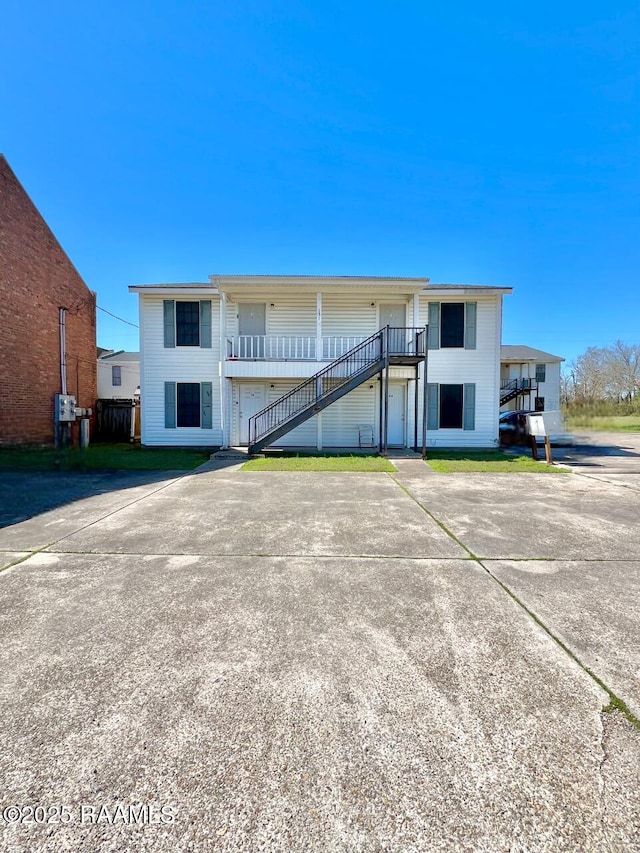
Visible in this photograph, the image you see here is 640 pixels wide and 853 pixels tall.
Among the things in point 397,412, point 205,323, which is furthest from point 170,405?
point 397,412

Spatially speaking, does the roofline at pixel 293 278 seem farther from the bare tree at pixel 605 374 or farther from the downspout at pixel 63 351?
the bare tree at pixel 605 374

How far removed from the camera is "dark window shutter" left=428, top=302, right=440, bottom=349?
43.5 feet

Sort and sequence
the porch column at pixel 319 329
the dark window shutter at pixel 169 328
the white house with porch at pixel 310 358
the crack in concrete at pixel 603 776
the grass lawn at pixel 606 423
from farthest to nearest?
the grass lawn at pixel 606 423 → the dark window shutter at pixel 169 328 → the white house with porch at pixel 310 358 → the porch column at pixel 319 329 → the crack in concrete at pixel 603 776

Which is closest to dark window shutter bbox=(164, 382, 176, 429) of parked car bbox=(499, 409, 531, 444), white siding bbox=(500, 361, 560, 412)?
parked car bbox=(499, 409, 531, 444)

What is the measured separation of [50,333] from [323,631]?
49.8 feet

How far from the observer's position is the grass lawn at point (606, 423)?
1688cm

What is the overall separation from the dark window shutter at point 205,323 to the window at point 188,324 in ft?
0.52

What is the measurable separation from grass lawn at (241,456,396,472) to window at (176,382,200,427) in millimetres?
4110

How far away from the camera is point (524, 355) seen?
2908 centimetres

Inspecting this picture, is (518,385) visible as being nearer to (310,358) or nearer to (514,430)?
(514,430)

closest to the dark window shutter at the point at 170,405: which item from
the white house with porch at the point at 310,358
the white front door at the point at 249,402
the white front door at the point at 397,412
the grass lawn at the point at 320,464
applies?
the white house with porch at the point at 310,358

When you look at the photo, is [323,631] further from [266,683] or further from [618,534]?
[618,534]

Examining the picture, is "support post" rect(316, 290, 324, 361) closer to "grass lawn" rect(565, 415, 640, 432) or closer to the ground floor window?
the ground floor window

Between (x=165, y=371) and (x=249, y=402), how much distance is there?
122 inches
